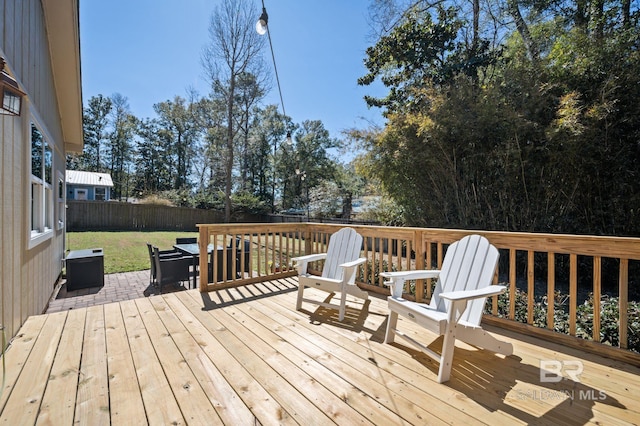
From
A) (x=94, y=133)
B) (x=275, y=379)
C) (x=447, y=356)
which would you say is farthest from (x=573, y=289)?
(x=94, y=133)

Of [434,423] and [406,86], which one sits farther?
[406,86]

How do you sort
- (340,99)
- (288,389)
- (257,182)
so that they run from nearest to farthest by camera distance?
(288,389) → (340,99) → (257,182)

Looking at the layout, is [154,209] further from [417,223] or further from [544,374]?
[544,374]

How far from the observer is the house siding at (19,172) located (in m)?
2.03

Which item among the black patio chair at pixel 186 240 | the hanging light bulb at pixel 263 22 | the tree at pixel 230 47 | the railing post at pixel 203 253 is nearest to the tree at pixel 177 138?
the tree at pixel 230 47

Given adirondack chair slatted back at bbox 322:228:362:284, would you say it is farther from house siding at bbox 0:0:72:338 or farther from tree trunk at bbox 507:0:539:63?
tree trunk at bbox 507:0:539:63

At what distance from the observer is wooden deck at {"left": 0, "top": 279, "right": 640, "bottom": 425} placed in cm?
146

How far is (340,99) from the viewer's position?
42.7 ft

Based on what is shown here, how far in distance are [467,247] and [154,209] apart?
1628 cm

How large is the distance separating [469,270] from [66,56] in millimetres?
5999

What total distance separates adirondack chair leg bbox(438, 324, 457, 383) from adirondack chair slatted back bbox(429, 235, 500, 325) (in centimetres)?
31

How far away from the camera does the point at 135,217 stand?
1489 cm

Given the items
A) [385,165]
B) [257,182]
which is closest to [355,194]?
[385,165]

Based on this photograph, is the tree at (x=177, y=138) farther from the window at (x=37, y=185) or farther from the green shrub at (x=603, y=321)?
the green shrub at (x=603, y=321)
